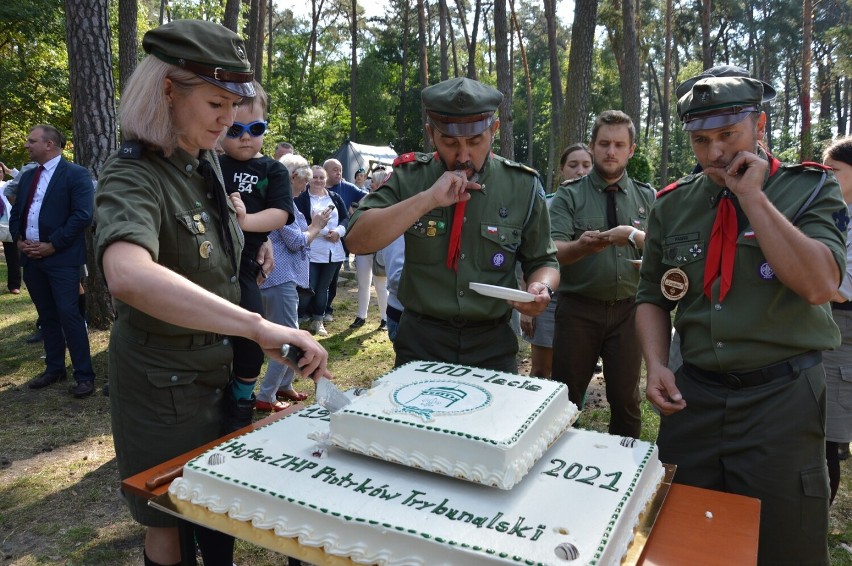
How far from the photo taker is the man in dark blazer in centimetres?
551

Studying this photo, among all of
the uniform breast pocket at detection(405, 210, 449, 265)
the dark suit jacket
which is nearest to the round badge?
the uniform breast pocket at detection(405, 210, 449, 265)

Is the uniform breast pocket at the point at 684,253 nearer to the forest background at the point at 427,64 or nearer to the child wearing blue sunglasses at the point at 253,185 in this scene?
the child wearing blue sunglasses at the point at 253,185

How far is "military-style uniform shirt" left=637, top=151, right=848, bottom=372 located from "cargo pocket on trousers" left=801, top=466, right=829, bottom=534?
405 mm

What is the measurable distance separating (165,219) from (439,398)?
97 centimetres

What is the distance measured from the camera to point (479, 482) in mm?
1526

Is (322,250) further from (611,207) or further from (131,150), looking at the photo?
(131,150)

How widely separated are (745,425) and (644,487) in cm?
63

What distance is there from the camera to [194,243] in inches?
78.4

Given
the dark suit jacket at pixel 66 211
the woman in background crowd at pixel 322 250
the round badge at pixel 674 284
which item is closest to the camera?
the round badge at pixel 674 284

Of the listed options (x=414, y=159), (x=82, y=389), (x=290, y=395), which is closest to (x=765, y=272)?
(x=414, y=159)

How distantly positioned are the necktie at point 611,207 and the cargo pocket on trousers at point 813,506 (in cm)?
215

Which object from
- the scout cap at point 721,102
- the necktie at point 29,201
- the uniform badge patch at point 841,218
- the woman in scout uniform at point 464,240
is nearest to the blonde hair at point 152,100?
the woman in scout uniform at point 464,240

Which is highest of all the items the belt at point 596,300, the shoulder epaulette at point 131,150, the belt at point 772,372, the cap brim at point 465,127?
the cap brim at point 465,127

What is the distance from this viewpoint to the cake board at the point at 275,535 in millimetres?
1474
